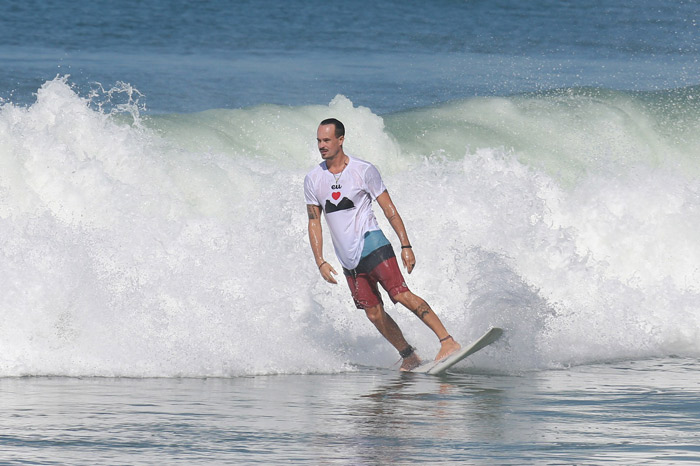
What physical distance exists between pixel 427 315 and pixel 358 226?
0.82 meters

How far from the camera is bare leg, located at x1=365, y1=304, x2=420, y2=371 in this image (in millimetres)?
9438

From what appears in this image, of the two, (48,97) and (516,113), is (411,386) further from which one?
(516,113)

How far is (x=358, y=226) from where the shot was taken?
30.2ft

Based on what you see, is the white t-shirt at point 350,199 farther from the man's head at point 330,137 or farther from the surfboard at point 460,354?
the surfboard at point 460,354

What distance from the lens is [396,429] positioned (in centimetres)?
721

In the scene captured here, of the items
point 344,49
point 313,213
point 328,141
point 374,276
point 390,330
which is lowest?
point 390,330

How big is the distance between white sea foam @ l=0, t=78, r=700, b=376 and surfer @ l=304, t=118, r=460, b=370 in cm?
74

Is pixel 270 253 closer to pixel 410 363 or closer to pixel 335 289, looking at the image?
pixel 335 289

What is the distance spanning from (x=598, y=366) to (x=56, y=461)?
4.94 m

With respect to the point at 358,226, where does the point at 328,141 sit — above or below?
above

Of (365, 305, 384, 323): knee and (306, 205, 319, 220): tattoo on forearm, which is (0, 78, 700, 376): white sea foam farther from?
(306, 205, 319, 220): tattoo on forearm

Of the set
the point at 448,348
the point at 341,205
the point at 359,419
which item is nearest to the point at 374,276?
the point at 341,205

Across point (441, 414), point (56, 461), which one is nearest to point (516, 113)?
point (441, 414)

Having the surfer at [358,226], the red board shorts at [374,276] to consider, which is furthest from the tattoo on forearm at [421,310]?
the red board shorts at [374,276]
